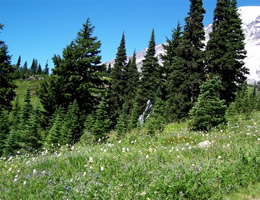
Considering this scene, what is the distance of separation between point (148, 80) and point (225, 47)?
1457 cm

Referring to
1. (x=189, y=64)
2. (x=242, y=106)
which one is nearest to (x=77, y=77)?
(x=189, y=64)

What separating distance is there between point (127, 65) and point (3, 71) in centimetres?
2679

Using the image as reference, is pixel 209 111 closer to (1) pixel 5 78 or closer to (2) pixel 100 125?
(2) pixel 100 125

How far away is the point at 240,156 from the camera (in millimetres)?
4840

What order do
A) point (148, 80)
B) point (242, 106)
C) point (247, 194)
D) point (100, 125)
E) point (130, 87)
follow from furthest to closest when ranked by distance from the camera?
point (130, 87) < point (148, 80) < point (242, 106) < point (100, 125) < point (247, 194)

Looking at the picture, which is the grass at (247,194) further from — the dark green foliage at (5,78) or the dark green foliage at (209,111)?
the dark green foliage at (5,78)

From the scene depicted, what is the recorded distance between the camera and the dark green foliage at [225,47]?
89.2 ft

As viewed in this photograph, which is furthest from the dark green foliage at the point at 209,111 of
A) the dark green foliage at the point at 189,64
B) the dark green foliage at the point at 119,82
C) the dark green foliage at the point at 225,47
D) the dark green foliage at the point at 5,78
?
the dark green foliage at the point at 119,82

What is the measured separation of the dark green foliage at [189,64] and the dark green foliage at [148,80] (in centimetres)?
1096

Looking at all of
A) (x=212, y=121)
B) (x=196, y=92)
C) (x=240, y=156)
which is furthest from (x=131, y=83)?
(x=240, y=156)

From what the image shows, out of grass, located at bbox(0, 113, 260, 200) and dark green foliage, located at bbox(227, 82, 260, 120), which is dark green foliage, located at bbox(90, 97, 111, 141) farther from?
grass, located at bbox(0, 113, 260, 200)

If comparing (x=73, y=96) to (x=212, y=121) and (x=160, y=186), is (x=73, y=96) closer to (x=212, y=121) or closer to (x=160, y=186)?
(x=212, y=121)

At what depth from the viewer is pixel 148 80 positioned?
1515 inches

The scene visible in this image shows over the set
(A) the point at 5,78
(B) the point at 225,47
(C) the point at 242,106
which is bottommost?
(C) the point at 242,106
